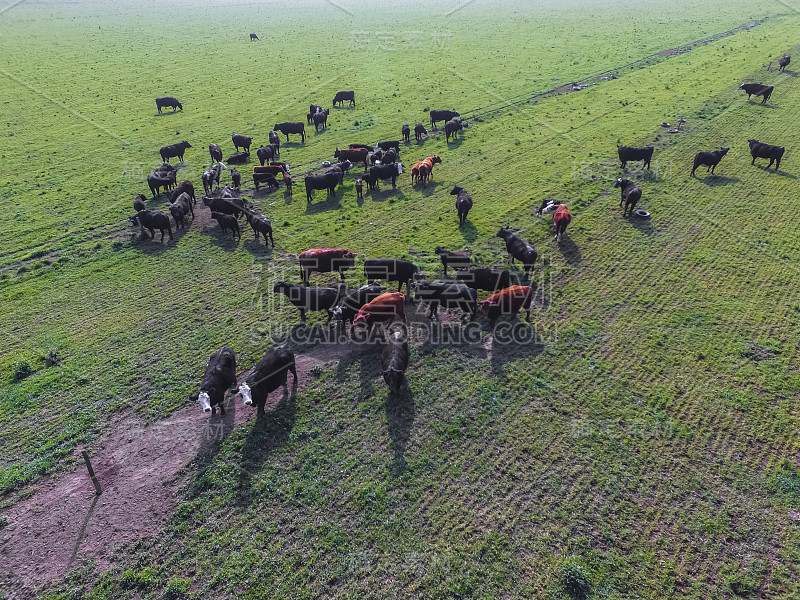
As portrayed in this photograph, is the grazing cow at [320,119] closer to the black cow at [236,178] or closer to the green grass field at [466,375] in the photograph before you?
the green grass field at [466,375]

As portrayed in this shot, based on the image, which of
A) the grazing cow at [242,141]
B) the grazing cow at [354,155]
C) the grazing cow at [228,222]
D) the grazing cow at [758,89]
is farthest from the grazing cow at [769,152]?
the grazing cow at [242,141]

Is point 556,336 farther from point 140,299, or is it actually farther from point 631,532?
point 140,299

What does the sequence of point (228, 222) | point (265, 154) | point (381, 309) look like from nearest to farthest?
1. point (381, 309)
2. point (228, 222)
3. point (265, 154)

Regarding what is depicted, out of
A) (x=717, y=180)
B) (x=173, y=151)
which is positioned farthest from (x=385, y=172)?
(x=717, y=180)

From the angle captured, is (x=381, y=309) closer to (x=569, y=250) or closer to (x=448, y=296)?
(x=448, y=296)

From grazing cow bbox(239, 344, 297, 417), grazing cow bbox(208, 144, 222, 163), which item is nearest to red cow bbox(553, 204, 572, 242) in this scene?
grazing cow bbox(239, 344, 297, 417)

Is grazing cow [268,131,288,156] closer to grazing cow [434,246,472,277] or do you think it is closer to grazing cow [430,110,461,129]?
grazing cow [430,110,461,129]
